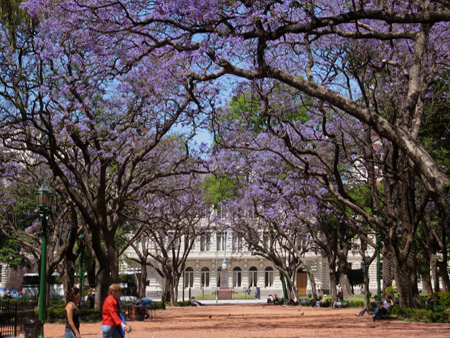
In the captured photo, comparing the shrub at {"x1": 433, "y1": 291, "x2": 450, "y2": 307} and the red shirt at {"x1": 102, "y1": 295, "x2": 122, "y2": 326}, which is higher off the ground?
the red shirt at {"x1": 102, "y1": 295, "x2": 122, "y2": 326}

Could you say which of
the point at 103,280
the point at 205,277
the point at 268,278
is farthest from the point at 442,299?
the point at 205,277

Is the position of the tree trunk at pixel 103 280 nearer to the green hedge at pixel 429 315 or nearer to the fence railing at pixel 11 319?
the fence railing at pixel 11 319

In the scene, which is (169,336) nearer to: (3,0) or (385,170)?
(385,170)

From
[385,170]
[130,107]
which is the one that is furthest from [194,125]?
[385,170]

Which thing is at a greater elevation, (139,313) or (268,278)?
(268,278)

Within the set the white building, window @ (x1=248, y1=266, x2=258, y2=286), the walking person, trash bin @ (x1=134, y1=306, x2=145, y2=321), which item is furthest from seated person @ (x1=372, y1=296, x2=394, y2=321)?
window @ (x1=248, y1=266, x2=258, y2=286)

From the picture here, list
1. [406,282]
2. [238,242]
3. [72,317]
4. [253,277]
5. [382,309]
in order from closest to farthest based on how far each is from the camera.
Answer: [72,317] → [406,282] → [382,309] → [238,242] → [253,277]

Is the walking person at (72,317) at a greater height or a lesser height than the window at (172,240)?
lesser

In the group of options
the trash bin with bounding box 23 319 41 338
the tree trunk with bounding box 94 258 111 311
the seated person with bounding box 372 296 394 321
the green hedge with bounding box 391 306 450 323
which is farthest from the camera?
the tree trunk with bounding box 94 258 111 311

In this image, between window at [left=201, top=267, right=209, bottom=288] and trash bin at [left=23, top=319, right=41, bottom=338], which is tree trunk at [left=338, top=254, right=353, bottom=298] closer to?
trash bin at [left=23, top=319, right=41, bottom=338]

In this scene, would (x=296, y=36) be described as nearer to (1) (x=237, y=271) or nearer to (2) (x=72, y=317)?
(2) (x=72, y=317)

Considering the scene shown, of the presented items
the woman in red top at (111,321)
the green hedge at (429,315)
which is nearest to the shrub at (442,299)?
the green hedge at (429,315)

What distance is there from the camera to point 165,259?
122ft

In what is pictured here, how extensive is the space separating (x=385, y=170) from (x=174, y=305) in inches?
981
